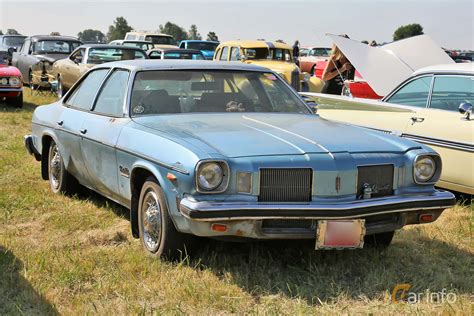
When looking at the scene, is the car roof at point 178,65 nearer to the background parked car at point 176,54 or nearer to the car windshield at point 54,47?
the background parked car at point 176,54

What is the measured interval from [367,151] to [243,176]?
824 mm

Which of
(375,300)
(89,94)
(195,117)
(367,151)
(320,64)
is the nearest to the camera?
(375,300)

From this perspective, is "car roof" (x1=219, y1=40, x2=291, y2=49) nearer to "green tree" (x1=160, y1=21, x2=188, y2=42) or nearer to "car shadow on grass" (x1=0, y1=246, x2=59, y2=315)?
"car shadow on grass" (x1=0, y1=246, x2=59, y2=315)

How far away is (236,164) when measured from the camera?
3748mm

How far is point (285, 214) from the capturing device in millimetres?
3727

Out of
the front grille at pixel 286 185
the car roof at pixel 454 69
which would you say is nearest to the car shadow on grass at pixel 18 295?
the front grille at pixel 286 185

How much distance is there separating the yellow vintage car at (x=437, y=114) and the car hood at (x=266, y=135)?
156 centimetres

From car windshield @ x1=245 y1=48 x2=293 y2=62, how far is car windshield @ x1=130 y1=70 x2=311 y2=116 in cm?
969

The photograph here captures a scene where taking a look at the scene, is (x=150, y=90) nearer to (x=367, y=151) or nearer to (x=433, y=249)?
(x=367, y=151)

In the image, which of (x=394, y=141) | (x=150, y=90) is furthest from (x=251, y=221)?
(x=150, y=90)

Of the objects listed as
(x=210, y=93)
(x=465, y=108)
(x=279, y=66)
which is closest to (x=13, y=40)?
(x=279, y=66)

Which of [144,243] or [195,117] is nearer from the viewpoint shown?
[144,243]

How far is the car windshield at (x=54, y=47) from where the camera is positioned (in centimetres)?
1699

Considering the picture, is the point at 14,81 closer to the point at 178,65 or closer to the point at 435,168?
the point at 178,65
